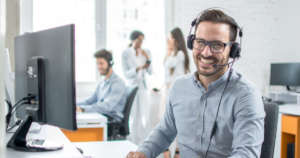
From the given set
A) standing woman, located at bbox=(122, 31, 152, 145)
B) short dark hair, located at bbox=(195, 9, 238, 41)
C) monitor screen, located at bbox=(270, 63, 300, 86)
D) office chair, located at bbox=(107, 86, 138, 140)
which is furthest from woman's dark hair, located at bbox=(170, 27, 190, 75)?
short dark hair, located at bbox=(195, 9, 238, 41)

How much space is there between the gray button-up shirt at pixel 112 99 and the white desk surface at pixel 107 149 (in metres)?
1.33

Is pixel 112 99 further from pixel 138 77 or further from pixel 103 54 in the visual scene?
pixel 138 77

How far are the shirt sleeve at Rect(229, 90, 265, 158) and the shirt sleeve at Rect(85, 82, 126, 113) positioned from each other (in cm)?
186

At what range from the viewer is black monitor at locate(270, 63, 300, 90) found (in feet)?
12.2

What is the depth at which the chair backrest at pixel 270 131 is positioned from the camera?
1105 millimetres

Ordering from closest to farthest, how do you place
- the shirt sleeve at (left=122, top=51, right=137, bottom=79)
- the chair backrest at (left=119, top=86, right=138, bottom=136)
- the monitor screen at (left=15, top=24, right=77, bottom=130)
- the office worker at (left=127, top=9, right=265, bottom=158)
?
the monitor screen at (left=15, top=24, right=77, bottom=130) < the office worker at (left=127, top=9, right=265, bottom=158) < the chair backrest at (left=119, top=86, right=138, bottom=136) < the shirt sleeve at (left=122, top=51, right=137, bottom=79)

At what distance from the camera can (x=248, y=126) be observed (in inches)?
39.9

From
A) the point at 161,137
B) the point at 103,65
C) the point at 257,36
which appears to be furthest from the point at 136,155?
the point at 257,36

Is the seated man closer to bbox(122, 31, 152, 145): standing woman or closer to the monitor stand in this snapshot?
bbox(122, 31, 152, 145): standing woman

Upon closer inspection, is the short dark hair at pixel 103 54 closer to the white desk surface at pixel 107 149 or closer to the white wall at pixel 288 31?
the white desk surface at pixel 107 149

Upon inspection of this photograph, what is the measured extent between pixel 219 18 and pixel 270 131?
51cm

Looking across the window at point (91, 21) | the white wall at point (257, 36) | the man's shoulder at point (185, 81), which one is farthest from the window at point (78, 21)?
the man's shoulder at point (185, 81)

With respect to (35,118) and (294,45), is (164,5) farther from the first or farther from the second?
(35,118)

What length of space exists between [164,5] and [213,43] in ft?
10.4
